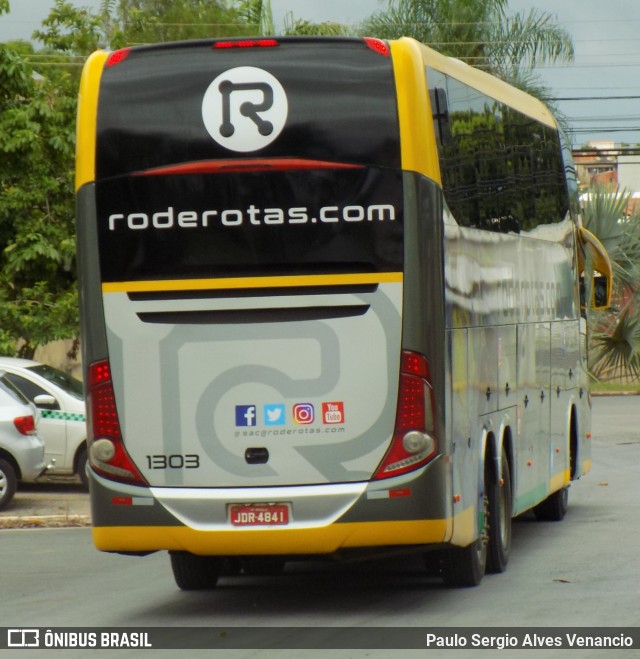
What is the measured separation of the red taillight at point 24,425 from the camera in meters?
17.0

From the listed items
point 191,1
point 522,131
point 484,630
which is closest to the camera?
point 484,630

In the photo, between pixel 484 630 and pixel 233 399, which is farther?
pixel 233 399

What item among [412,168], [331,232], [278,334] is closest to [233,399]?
[278,334]

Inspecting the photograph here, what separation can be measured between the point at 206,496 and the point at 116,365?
103 cm

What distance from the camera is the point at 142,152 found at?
9.84 m

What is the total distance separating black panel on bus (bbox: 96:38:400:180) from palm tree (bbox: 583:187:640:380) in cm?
2339

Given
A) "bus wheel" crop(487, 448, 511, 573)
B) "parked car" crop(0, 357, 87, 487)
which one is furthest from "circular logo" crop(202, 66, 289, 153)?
"parked car" crop(0, 357, 87, 487)

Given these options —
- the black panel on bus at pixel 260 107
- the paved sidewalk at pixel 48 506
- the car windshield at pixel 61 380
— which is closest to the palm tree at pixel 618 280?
the paved sidewalk at pixel 48 506

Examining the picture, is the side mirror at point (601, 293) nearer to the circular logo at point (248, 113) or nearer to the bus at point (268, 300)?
the bus at point (268, 300)

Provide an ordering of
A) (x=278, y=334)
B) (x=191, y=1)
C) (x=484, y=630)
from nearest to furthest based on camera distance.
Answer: (x=484, y=630)
(x=278, y=334)
(x=191, y=1)

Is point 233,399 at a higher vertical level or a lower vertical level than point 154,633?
higher

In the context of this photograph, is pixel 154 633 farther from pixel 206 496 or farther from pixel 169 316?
pixel 169 316

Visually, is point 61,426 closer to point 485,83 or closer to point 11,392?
point 11,392

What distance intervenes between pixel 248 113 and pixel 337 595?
3549 mm
